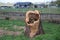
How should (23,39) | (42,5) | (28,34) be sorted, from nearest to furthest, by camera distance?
Answer: (23,39), (28,34), (42,5)

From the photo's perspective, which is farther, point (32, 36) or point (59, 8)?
point (59, 8)

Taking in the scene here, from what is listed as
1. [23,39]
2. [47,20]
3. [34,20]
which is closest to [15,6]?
[47,20]

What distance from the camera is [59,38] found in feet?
23.1

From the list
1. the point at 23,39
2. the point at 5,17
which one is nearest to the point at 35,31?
the point at 23,39

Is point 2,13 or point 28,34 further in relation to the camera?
point 2,13

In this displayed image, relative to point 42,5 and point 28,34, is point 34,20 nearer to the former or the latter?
point 28,34

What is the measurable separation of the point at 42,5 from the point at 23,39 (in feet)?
21.4

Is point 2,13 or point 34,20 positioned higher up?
point 34,20

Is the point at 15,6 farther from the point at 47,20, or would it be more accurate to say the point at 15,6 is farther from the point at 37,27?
the point at 37,27

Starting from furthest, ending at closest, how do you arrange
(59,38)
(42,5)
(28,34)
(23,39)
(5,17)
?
(5,17)
(42,5)
(28,34)
(23,39)
(59,38)

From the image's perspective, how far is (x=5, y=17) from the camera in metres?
15.3

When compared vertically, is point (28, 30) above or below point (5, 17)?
above

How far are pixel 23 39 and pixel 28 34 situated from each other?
56cm

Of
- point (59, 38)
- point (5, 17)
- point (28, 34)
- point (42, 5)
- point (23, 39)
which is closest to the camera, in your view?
point (59, 38)
